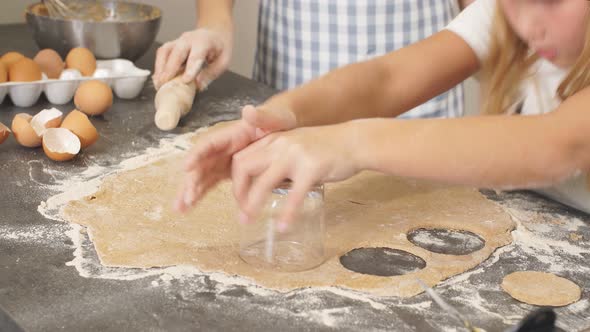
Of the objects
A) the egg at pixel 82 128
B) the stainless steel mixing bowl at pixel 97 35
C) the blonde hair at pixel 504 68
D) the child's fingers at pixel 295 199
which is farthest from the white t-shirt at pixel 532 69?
the stainless steel mixing bowl at pixel 97 35

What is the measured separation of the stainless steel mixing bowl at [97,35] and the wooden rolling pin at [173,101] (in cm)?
25

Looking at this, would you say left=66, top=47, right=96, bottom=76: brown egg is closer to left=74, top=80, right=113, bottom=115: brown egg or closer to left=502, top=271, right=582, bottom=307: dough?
left=74, top=80, right=113, bottom=115: brown egg

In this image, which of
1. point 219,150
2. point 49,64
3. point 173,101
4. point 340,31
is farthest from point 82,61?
point 219,150

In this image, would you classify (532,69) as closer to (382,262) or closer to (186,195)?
(382,262)

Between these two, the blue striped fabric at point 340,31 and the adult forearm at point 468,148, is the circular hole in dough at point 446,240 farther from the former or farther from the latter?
the blue striped fabric at point 340,31

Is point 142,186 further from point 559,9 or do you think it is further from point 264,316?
point 559,9

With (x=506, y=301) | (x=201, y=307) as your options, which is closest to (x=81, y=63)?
(x=201, y=307)

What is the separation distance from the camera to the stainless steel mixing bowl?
5.64 feet

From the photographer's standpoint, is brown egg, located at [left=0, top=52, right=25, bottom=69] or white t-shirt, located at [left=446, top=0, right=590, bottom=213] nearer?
white t-shirt, located at [left=446, top=0, right=590, bottom=213]

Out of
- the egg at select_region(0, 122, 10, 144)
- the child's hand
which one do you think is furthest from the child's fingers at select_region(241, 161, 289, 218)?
the egg at select_region(0, 122, 10, 144)

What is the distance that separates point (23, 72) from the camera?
1506 millimetres

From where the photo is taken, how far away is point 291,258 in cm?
100

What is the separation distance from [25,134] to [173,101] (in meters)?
0.26

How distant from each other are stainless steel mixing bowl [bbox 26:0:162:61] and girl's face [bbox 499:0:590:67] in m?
0.91
